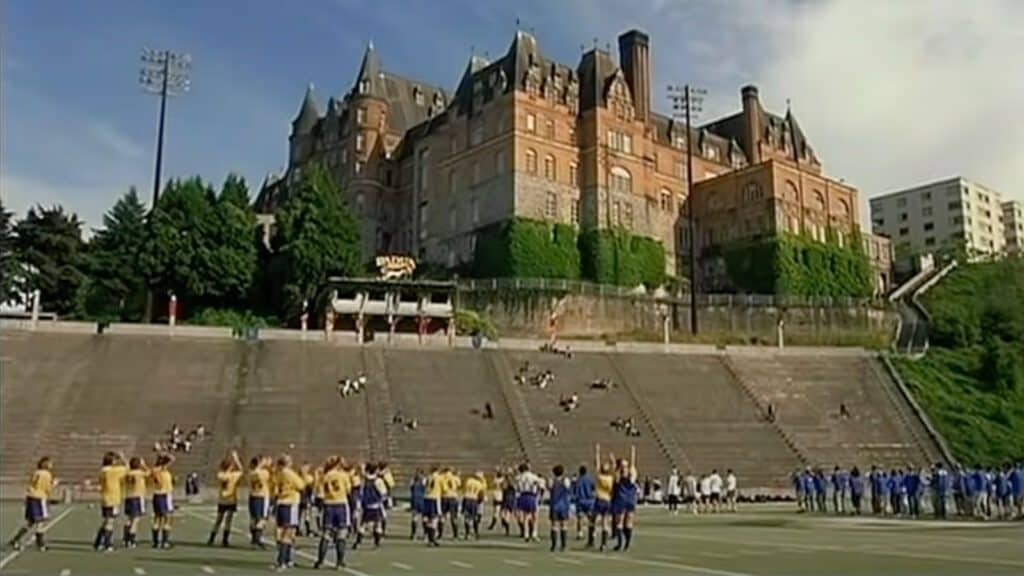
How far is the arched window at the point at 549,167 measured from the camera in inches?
3425

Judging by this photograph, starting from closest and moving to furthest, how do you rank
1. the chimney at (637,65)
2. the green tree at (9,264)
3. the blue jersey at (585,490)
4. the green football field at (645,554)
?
the green football field at (645,554) → the blue jersey at (585,490) → the green tree at (9,264) → the chimney at (637,65)

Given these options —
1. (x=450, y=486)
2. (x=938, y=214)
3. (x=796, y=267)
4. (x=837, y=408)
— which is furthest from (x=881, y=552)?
(x=938, y=214)

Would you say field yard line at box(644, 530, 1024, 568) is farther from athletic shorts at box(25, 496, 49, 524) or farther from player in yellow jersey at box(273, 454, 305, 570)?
athletic shorts at box(25, 496, 49, 524)

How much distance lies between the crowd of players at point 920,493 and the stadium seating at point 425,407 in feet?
33.7

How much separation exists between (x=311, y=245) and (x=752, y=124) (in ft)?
177

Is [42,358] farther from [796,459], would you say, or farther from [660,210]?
[660,210]

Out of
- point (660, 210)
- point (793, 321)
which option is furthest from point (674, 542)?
point (660, 210)

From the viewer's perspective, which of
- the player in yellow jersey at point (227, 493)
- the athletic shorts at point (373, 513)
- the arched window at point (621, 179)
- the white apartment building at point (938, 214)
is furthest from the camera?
the white apartment building at point (938, 214)

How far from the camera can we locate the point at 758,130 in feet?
368

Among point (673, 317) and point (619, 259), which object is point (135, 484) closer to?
point (673, 317)

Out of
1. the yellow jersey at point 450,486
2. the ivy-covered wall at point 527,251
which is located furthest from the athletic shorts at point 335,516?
the ivy-covered wall at point 527,251

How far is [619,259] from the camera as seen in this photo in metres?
86.4

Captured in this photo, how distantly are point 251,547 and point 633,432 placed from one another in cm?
3479

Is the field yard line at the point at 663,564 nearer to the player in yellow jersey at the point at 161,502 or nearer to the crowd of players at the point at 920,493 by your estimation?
the player in yellow jersey at the point at 161,502
